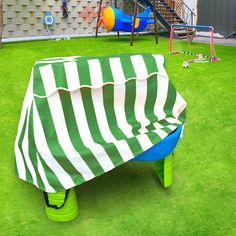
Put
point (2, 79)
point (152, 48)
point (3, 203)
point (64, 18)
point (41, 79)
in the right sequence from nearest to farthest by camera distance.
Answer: point (41, 79)
point (3, 203)
point (2, 79)
point (152, 48)
point (64, 18)

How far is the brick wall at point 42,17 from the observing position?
10727mm

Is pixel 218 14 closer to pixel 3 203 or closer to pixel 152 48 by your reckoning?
pixel 152 48

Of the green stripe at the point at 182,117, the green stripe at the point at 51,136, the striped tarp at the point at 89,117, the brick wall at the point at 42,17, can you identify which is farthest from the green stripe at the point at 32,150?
the brick wall at the point at 42,17

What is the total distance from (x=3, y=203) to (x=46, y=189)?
0.76 meters

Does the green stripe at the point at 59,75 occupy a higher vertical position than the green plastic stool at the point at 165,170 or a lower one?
higher

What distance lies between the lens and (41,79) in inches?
108

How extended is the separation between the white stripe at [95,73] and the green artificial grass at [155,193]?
3.85 feet

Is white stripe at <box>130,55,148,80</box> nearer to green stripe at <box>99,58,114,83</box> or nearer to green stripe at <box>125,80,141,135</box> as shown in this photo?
green stripe at <box>125,80,141,135</box>

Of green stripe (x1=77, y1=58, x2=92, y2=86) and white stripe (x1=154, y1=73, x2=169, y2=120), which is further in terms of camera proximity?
white stripe (x1=154, y1=73, x2=169, y2=120)

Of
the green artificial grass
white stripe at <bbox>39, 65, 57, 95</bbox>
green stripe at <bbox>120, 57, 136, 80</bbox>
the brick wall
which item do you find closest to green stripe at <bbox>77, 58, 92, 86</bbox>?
white stripe at <bbox>39, 65, 57, 95</bbox>

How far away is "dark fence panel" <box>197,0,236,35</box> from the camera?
41.0 ft

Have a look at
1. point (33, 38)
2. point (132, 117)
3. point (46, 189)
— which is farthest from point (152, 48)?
point (46, 189)

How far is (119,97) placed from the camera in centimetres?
303

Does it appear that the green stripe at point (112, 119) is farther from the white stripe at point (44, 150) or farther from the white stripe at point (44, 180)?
the white stripe at point (44, 180)
